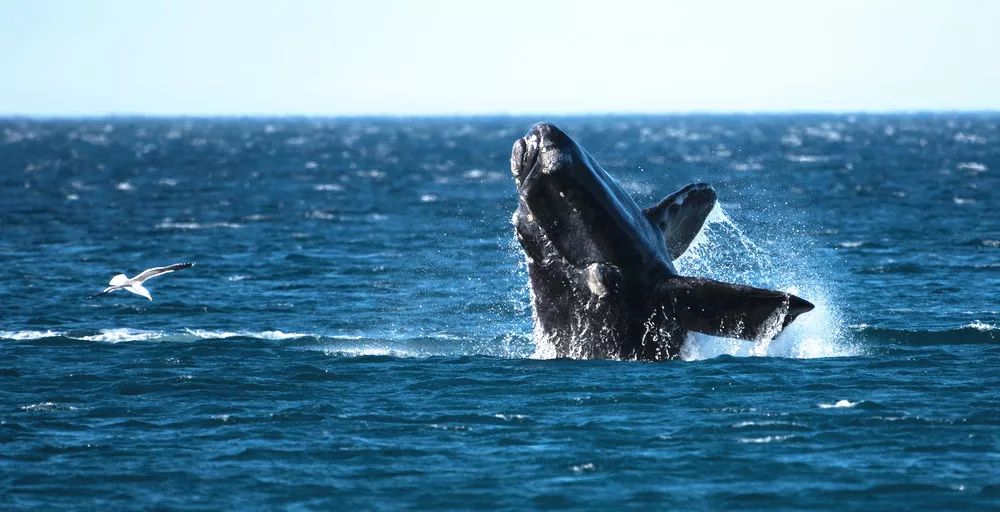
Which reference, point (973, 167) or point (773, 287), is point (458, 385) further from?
point (973, 167)

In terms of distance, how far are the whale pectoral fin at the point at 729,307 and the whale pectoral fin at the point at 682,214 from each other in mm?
1763

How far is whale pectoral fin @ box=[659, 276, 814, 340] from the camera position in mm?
17344

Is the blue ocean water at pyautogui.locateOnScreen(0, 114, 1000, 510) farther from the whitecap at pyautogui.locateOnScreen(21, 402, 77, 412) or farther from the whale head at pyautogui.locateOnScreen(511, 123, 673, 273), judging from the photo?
the whale head at pyautogui.locateOnScreen(511, 123, 673, 273)

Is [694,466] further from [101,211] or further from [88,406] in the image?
[101,211]

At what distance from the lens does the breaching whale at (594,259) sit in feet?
63.1

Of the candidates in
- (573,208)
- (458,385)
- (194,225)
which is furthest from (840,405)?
(194,225)

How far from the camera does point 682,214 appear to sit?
20828 millimetres

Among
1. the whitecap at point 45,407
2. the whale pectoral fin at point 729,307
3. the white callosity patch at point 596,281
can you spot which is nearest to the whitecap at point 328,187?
the whitecap at point 45,407

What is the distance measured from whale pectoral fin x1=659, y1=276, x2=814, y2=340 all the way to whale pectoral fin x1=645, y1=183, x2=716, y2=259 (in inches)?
69.4

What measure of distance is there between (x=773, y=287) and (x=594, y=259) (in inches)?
468

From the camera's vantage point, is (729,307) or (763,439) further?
(729,307)

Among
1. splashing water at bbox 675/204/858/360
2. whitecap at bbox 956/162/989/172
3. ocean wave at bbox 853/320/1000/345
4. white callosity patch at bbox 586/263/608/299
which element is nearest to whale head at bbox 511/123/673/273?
white callosity patch at bbox 586/263/608/299

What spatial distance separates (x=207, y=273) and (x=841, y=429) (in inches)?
902

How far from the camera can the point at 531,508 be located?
48.5 ft
